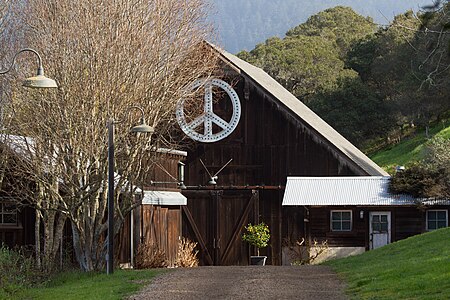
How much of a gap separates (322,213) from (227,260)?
16.7 ft

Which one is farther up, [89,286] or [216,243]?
[89,286]

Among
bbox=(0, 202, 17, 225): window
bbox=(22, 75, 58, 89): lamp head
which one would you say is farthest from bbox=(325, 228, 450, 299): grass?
bbox=(0, 202, 17, 225): window

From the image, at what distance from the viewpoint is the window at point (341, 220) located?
132 ft

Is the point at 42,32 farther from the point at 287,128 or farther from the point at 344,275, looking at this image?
the point at 287,128

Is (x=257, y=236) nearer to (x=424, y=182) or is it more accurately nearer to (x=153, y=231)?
(x=153, y=231)

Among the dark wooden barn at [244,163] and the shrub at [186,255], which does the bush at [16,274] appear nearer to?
the shrub at [186,255]

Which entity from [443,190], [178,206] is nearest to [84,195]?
[178,206]

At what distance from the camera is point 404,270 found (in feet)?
71.9

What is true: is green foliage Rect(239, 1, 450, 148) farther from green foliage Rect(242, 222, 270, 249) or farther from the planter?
the planter

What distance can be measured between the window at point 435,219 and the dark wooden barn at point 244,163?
4430 millimetres

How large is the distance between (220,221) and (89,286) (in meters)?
20.4

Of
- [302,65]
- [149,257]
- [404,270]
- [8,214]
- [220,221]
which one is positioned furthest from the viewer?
[302,65]

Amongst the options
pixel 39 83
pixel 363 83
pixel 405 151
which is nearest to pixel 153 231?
pixel 39 83

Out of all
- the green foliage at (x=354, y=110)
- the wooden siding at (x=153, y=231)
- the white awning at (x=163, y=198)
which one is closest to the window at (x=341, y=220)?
the white awning at (x=163, y=198)
